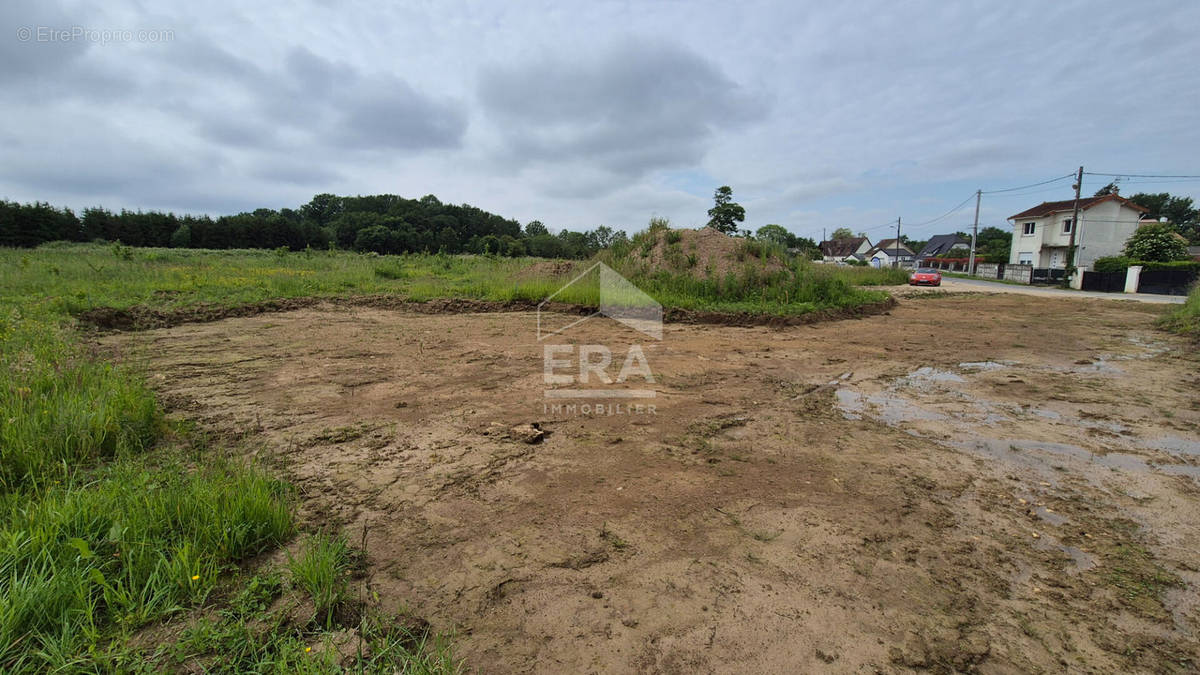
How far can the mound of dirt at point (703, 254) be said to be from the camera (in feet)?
40.3

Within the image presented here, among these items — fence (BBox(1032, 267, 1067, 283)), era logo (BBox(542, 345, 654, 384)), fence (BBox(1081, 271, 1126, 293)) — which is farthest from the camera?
fence (BBox(1032, 267, 1067, 283))

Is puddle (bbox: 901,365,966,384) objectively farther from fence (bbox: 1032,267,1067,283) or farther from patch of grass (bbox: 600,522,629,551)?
fence (bbox: 1032,267,1067,283)

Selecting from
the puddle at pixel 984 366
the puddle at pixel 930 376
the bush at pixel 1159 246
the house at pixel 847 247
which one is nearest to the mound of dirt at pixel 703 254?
the puddle at pixel 984 366

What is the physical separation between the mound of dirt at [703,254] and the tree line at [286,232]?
192 centimetres

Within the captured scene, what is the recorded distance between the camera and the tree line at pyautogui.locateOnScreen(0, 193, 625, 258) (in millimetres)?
34031

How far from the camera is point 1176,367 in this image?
6.16 metres

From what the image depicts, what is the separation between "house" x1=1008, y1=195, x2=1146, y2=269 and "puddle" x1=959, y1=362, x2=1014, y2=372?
138 feet

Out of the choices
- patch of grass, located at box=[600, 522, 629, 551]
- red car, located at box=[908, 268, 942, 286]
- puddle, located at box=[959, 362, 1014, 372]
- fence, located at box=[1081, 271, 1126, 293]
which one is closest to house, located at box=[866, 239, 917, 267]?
fence, located at box=[1081, 271, 1126, 293]

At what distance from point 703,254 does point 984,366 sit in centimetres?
731

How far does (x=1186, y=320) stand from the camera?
9359 mm

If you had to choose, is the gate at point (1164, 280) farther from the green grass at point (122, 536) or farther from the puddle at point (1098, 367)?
the green grass at point (122, 536)

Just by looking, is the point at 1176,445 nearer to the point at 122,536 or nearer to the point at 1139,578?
the point at 1139,578

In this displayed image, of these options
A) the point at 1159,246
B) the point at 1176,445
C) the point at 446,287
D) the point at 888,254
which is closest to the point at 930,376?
the point at 1176,445

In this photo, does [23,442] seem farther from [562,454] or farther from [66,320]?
[66,320]
